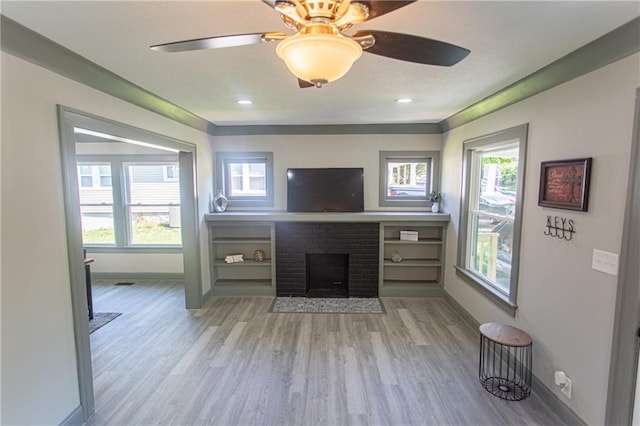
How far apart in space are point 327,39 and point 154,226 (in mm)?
5383

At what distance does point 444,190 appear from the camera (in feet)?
15.2

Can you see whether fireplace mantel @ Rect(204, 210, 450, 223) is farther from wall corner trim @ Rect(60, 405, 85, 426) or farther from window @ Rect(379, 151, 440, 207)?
wall corner trim @ Rect(60, 405, 85, 426)

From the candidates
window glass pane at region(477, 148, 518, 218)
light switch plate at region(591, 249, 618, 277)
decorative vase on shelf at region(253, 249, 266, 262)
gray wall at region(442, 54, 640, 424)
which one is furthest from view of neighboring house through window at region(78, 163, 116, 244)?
light switch plate at region(591, 249, 618, 277)

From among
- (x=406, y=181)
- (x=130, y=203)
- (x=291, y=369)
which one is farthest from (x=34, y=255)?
(x=406, y=181)

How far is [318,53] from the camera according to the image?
113cm

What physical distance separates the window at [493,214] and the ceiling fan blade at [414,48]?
1740 millimetres

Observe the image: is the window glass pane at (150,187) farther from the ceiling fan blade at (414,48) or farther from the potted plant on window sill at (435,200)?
the ceiling fan blade at (414,48)

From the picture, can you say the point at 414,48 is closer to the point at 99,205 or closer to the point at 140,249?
the point at 140,249

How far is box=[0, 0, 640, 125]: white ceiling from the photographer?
1.51 meters

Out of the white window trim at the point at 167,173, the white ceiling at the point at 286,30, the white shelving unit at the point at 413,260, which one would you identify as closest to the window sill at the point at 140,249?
the white window trim at the point at 167,173

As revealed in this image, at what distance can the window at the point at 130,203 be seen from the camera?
17.7 feet

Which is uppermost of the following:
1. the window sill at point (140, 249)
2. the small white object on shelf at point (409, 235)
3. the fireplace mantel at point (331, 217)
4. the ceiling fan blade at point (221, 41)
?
the ceiling fan blade at point (221, 41)

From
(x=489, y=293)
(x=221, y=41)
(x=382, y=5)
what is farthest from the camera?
(x=489, y=293)

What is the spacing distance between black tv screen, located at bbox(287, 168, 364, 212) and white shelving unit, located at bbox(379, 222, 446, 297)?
64cm
